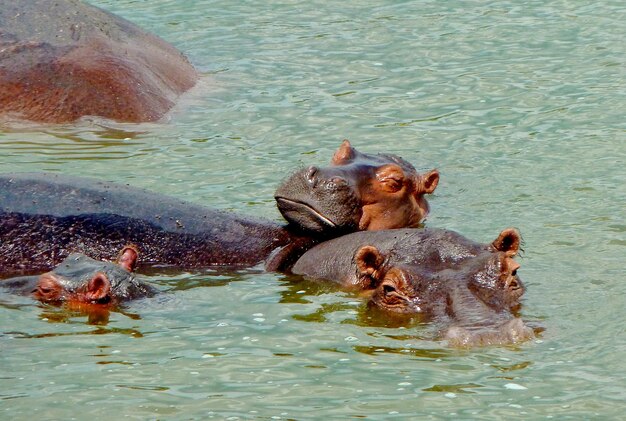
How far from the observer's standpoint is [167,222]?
8.65 m

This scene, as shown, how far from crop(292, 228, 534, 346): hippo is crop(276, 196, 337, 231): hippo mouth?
10.9 inches

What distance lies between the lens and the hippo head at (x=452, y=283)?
724 centimetres

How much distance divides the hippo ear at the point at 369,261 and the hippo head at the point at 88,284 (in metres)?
1.26

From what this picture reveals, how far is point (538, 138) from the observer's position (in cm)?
1153

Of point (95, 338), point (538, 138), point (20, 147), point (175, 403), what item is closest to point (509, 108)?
point (538, 138)

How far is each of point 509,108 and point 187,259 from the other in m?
4.80

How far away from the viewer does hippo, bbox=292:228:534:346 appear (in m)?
6.86

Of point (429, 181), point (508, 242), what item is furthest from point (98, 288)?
point (429, 181)

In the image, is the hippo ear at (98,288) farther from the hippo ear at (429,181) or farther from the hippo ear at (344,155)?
the hippo ear at (429,181)

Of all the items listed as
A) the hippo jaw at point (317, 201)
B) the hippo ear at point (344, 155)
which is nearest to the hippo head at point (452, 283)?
the hippo jaw at point (317, 201)

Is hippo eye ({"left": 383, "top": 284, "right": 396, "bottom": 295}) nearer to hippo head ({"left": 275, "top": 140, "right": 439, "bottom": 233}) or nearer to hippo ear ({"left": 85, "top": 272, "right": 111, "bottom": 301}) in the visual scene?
hippo head ({"left": 275, "top": 140, "right": 439, "bottom": 233})

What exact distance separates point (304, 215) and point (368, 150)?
2.81 m

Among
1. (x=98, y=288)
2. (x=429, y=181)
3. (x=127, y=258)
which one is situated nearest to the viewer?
(x=98, y=288)

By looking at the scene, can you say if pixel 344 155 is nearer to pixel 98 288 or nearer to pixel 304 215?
pixel 304 215
